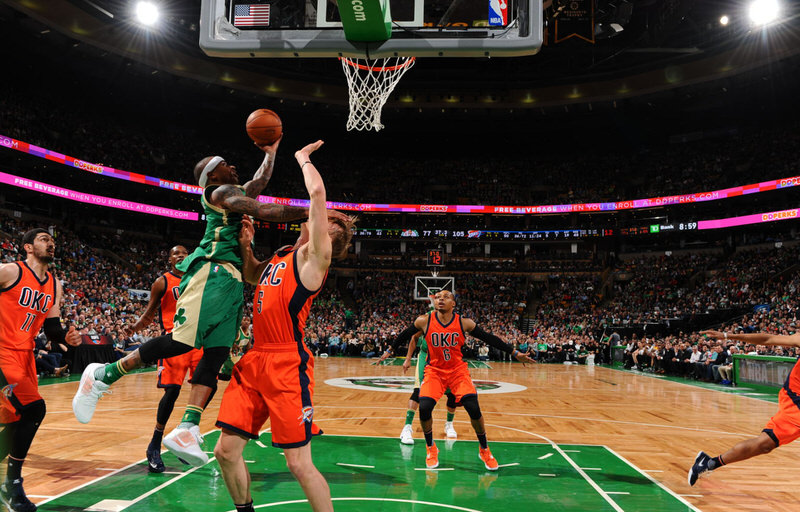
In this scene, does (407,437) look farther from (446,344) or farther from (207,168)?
(207,168)

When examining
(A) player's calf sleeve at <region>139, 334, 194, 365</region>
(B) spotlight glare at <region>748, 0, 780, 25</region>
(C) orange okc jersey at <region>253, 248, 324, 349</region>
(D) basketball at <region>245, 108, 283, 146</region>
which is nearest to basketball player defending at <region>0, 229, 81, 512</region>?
(A) player's calf sleeve at <region>139, 334, 194, 365</region>

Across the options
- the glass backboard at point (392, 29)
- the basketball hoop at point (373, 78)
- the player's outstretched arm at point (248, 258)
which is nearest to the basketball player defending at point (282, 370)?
the player's outstretched arm at point (248, 258)

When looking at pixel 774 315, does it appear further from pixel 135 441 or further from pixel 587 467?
pixel 135 441

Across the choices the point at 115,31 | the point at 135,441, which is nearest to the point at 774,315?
the point at 135,441

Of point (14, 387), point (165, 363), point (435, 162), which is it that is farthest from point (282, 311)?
point (435, 162)

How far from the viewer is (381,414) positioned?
9.81 meters

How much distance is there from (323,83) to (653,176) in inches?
922

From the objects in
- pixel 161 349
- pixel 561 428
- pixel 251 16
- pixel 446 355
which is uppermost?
pixel 251 16

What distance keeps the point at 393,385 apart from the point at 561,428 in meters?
6.81

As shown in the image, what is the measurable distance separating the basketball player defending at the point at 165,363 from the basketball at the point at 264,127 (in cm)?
202

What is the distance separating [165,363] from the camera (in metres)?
5.90

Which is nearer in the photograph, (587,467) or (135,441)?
(587,467)

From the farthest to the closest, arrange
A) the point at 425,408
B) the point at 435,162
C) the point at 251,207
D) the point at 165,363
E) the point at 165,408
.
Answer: the point at 435,162 < the point at 425,408 < the point at 165,363 < the point at 165,408 < the point at 251,207

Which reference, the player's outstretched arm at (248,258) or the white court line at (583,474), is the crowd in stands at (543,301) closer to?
the white court line at (583,474)
